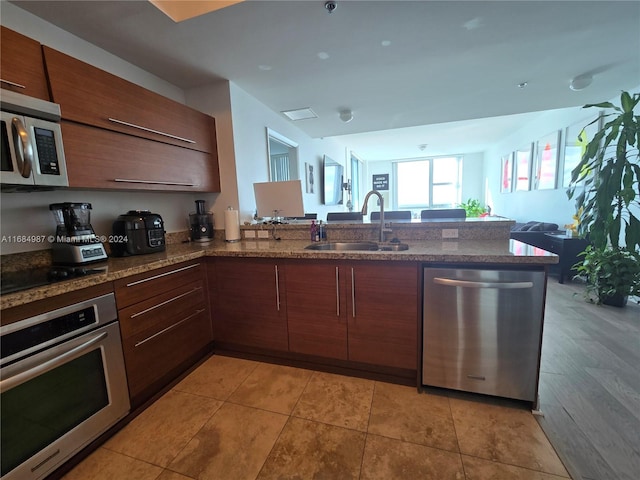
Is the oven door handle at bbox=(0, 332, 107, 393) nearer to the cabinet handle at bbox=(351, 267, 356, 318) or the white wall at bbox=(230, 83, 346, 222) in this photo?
the cabinet handle at bbox=(351, 267, 356, 318)

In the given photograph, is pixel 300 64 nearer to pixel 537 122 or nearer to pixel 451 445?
pixel 451 445

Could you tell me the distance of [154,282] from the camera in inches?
62.1

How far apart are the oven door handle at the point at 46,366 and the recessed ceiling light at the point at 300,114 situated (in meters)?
2.82

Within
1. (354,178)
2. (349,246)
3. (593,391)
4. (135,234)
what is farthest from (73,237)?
(354,178)

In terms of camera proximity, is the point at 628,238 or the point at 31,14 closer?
the point at 31,14

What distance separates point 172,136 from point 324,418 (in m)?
2.17

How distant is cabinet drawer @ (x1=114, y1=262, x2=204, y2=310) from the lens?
1.41 metres

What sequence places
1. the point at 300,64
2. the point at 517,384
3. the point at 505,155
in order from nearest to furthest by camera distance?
the point at 517,384 < the point at 300,64 < the point at 505,155

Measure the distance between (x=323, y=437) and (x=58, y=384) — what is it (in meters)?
1.23

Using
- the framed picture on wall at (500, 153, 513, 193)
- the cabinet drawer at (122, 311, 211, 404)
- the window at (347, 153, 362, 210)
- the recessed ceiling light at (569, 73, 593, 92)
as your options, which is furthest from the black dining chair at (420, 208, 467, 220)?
the framed picture on wall at (500, 153, 513, 193)

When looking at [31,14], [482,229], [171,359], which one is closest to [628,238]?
[482,229]

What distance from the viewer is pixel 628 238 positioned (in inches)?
93.3

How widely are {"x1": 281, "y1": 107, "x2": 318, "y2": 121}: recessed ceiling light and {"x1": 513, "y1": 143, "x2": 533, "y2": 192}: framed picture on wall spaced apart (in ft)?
14.5

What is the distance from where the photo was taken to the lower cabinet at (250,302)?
1860 millimetres
